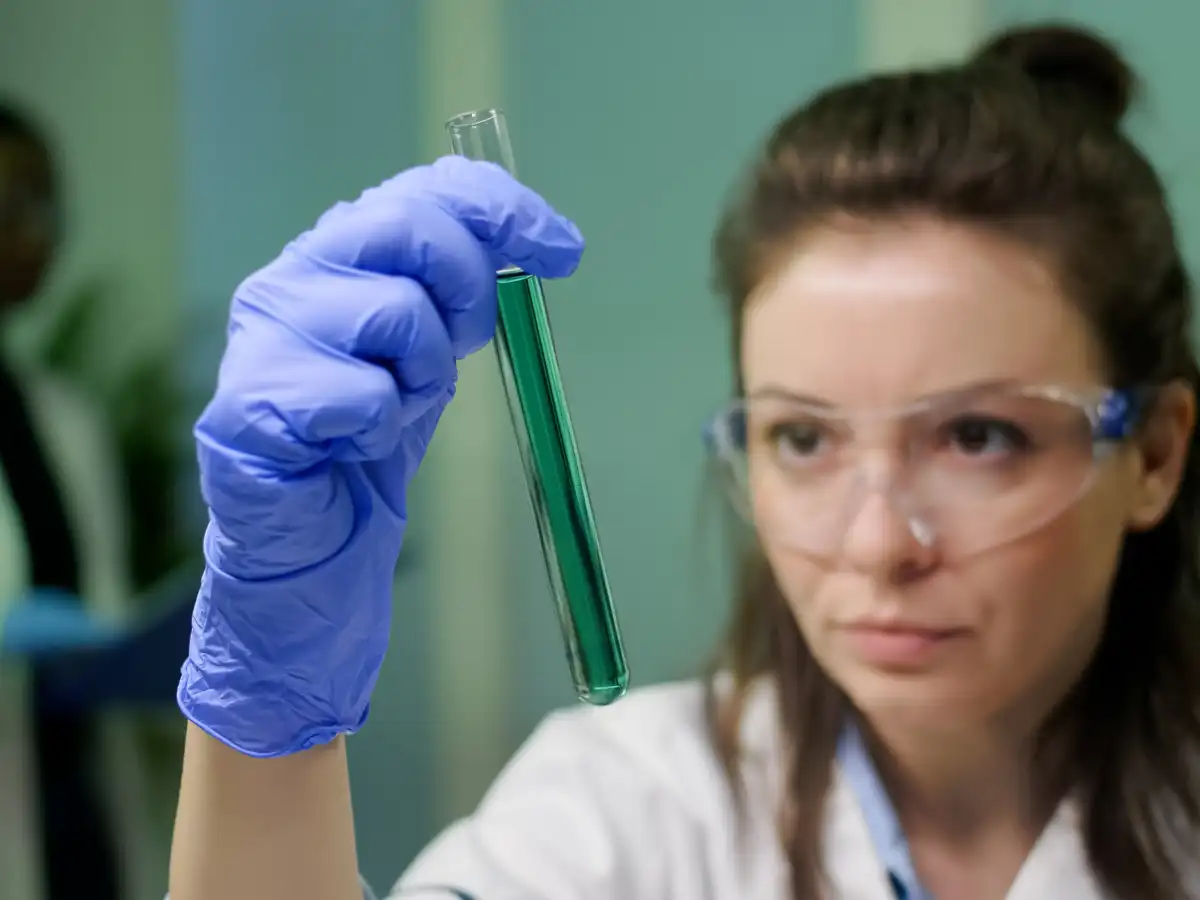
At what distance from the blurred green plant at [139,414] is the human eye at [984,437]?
1.46 meters

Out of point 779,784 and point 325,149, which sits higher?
point 325,149

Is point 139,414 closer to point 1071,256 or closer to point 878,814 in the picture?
point 878,814

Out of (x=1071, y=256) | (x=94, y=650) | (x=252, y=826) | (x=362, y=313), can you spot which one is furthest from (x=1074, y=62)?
(x=94, y=650)

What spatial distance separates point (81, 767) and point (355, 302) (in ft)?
4.63

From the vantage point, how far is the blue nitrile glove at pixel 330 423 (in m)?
0.63

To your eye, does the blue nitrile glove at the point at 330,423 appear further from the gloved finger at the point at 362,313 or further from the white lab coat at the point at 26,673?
the white lab coat at the point at 26,673

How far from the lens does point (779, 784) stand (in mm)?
1057

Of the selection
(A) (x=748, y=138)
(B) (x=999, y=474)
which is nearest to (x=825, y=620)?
(B) (x=999, y=474)

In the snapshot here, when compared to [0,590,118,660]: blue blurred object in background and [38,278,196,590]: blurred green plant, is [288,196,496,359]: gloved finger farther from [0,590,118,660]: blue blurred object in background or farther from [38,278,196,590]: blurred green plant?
[38,278,196,590]: blurred green plant

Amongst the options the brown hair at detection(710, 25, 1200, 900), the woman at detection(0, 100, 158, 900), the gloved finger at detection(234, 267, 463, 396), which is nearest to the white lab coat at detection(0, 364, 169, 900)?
the woman at detection(0, 100, 158, 900)

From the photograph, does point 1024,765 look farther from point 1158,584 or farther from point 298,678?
point 298,678

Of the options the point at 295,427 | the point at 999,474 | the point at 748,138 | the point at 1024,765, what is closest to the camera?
the point at 295,427

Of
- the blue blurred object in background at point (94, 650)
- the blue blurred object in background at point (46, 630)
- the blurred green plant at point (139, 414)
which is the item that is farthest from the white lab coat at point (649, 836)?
the blurred green plant at point (139, 414)

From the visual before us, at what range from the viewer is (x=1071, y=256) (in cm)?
91
